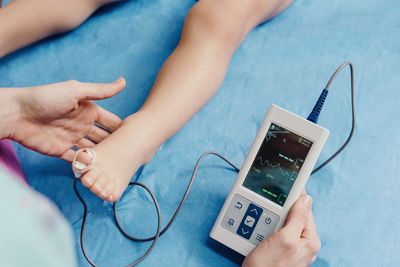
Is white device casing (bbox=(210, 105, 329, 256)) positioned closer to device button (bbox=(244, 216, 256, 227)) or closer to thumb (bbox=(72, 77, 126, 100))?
device button (bbox=(244, 216, 256, 227))

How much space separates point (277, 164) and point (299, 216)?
0.24 feet

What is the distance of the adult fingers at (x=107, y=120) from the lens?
727 mm

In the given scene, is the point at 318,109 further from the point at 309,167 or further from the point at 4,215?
the point at 4,215

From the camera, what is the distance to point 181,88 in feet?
2.42

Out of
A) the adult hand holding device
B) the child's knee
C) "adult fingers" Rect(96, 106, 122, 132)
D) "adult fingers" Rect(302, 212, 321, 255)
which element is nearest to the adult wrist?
the adult hand holding device

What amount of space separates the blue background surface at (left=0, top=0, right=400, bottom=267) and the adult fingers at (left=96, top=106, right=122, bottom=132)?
0.06 meters

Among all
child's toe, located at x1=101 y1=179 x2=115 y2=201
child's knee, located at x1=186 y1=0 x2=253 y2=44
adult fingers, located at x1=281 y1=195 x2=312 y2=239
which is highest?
child's knee, located at x1=186 y1=0 x2=253 y2=44

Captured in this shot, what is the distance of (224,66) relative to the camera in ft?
2.59

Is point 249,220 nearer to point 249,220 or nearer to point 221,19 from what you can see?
point 249,220

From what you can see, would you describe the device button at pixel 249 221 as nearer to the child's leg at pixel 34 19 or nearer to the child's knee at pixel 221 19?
the child's knee at pixel 221 19

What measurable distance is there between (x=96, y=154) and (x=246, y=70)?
32cm

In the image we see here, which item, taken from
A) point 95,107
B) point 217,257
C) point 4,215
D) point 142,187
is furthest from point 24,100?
point 4,215

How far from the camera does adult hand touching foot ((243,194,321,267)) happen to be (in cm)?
61

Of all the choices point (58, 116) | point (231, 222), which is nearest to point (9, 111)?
point (58, 116)
